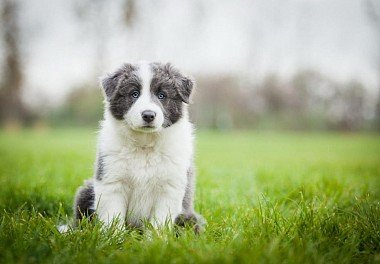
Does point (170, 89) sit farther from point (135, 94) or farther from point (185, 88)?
point (135, 94)

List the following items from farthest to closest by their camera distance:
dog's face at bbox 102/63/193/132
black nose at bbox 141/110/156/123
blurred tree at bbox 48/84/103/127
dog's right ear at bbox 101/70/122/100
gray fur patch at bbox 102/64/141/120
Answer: blurred tree at bbox 48/84/103/127 < dog's right ear at bbox 101/70/122/100 < gray fur patch at bbox 102/64/141/120 < dog's face at bbox 102/63/193/132 < black nose at bbox 141/110/156/123

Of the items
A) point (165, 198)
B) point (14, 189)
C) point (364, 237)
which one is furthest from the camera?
point (14, 189)

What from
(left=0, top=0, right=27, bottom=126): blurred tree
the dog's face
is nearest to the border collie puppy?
the dog's face

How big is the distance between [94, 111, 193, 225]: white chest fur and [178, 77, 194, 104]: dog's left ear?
27 centimetres

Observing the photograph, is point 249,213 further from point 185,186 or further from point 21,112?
point 21,112

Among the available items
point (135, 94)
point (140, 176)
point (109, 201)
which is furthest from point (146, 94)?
point (109, 201)

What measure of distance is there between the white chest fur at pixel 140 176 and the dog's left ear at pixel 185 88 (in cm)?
27

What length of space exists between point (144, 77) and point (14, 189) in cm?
226

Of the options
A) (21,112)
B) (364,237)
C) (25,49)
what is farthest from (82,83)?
(364,237)

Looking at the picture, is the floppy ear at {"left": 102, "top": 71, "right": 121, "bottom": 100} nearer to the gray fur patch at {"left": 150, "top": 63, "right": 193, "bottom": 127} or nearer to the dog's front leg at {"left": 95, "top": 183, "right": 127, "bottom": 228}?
the gray fur patch at {"left": 150, "top": 63, "right": 193, "bottom": 127}

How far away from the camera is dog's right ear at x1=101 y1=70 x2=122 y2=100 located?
378cm

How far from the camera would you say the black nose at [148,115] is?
3424 millimetres

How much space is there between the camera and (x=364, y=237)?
3156 millimetres

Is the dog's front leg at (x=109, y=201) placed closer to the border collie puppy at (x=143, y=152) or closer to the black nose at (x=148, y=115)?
the border collie puppy at (x=143, y=152)
